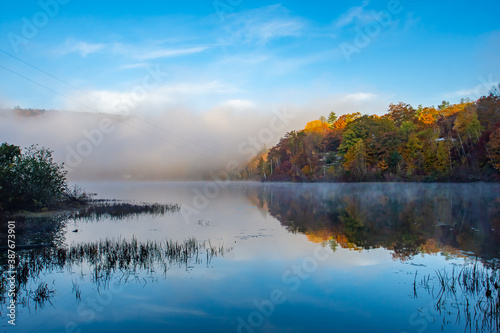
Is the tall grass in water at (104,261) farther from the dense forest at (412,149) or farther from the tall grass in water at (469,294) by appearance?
the dense forest at (412,149)

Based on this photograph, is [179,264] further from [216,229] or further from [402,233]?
[402,233]

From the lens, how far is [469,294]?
9289 millimetres

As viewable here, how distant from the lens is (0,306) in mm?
8516

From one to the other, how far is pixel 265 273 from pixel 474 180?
74.3 metres

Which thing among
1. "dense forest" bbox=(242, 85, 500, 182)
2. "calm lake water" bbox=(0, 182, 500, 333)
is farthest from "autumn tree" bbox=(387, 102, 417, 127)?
"calm lake water" bbox=(0, 182, 500, 333)

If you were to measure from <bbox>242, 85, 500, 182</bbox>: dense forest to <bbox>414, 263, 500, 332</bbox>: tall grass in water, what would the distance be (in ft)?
216

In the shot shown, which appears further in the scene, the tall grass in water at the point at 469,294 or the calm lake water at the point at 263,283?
the calm lake water at the point at 263,283

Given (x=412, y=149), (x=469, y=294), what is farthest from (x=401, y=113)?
(x=469, y=294)

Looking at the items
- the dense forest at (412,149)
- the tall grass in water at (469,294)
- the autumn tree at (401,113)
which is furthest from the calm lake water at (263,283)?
the autumn tree at (401,113)

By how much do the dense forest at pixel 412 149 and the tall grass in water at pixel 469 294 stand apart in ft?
216

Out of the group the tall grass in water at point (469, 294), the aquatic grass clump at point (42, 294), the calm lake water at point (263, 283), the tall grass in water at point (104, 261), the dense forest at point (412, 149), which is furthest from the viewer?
the dense forest at point (412, 149)

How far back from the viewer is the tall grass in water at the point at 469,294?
773cm

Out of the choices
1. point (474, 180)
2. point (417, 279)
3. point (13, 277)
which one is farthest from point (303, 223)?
point (474, 180)

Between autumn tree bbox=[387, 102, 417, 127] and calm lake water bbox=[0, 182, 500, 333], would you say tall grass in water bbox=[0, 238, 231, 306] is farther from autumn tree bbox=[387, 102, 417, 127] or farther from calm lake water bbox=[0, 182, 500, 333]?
autumn tree bbox=[387, 102, 417, 127]
